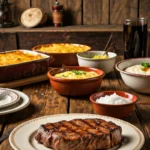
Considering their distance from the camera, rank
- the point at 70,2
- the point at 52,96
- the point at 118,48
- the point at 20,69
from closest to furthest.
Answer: the point at 52,96 < the point at 20,69 < the point at 118,48 < the point at 70,2

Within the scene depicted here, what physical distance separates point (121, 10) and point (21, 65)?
6.89ft

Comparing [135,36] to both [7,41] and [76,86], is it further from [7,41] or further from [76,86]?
[7,41]

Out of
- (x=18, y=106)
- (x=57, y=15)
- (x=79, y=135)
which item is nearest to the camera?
(x=79, y=135)

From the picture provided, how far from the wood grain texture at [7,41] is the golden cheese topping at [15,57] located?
1.42 meters

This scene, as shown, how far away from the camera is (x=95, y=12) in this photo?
3.72m

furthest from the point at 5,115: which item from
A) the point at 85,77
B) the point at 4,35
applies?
the point at 4,35

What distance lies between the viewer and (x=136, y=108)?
4.72 feet

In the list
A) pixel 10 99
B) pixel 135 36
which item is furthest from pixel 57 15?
pixel 10 99

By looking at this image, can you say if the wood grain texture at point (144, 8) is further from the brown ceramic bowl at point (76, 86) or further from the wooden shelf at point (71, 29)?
the brown ceramic bowl at point (76, 86)

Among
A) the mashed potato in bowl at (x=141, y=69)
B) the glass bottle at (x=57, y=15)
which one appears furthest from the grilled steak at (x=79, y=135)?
the glass bottle at (x=57, y=15)

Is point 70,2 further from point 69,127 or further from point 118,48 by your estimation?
point 69,127

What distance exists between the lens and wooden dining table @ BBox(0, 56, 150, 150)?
127 cm

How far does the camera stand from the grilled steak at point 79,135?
99 centimetres

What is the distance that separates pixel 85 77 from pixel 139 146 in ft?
2.10
